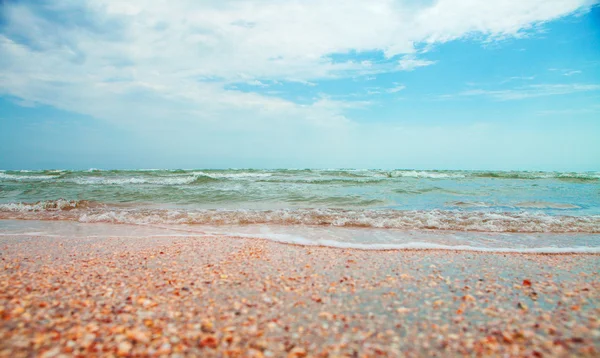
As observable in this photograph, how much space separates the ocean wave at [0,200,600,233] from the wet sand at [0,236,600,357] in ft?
12.2

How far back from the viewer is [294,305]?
3684 millimetres

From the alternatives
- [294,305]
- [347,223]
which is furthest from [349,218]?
[294,305]

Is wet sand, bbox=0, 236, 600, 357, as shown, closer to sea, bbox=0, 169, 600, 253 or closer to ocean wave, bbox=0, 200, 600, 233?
sea, bbox=0, 169, 600, 253

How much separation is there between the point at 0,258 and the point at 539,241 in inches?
461

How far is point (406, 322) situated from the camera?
3.30 metres

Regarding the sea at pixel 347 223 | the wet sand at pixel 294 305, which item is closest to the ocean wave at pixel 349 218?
the sea at pixel 347 223

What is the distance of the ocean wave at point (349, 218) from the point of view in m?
9.30

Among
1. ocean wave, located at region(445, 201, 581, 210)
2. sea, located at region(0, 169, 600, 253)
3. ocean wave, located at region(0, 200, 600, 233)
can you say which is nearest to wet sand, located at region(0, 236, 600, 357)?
sea, located at region(0, 169, 600, 253)

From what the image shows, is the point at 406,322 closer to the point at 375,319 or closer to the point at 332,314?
the point at 375,319

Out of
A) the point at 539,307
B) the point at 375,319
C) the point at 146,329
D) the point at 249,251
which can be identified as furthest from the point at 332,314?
the point at 249,251

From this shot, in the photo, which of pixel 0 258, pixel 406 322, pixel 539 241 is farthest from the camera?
pixel 539 241

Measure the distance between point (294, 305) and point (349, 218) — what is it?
6.99 m

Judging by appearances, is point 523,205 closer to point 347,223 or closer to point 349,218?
point 349,218

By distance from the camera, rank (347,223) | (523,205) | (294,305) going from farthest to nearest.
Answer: (523,205), (347,223), (294,305)
